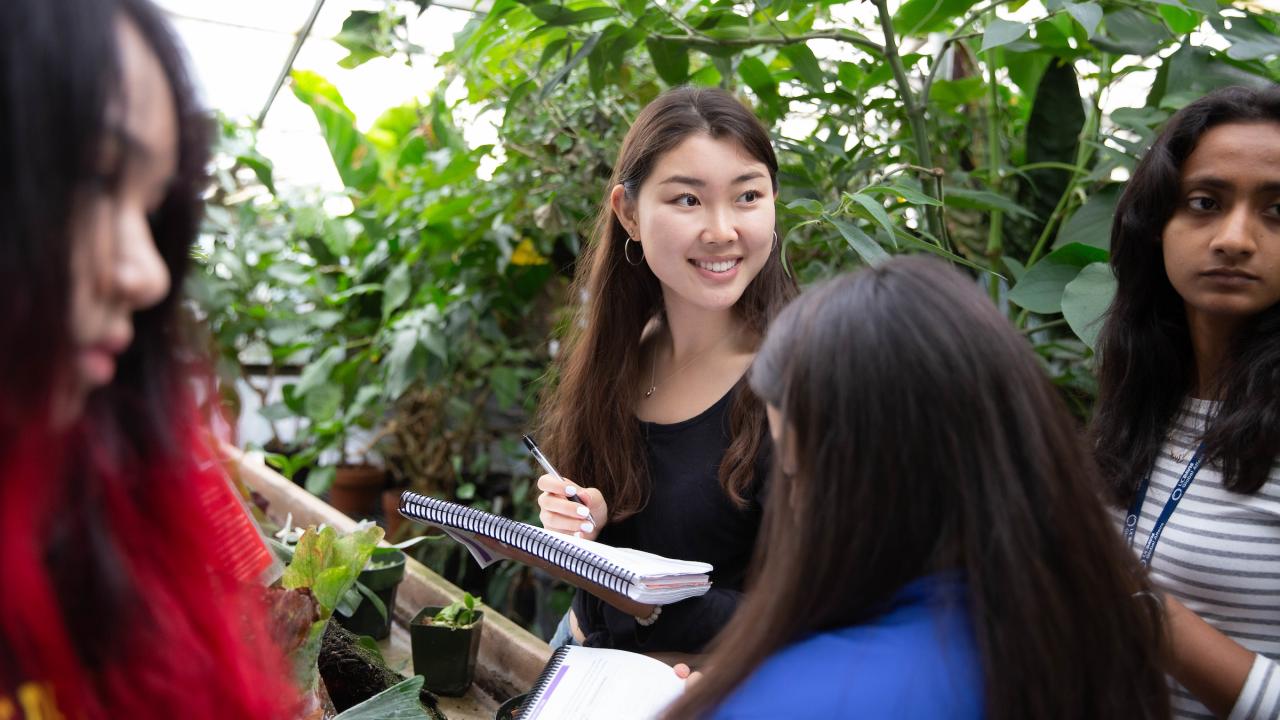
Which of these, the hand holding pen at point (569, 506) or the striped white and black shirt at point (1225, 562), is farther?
the hand holding pen at point (569, 506)

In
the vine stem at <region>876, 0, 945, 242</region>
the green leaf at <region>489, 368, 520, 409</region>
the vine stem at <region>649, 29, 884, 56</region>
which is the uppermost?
the vine stem at <region>649, 29, 884, 56</region>

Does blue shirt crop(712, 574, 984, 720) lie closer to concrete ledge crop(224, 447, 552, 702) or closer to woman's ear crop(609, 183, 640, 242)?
concrete ledge crop(224, 447, 552, 702)

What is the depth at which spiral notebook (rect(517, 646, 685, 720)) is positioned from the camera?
3.06 feet

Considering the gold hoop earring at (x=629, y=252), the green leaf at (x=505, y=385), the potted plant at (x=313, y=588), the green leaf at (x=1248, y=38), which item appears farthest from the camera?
the green leaf at (x=505, y=385)

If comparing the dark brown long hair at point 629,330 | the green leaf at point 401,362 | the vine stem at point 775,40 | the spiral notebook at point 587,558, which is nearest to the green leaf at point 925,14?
the vine stem at point 775,40

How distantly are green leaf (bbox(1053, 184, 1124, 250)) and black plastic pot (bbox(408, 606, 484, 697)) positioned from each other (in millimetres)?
987

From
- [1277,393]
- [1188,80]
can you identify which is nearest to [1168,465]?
[1277,393]

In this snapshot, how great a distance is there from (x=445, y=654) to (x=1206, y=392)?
985 millimetres

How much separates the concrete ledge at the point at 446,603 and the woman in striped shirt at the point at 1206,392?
0.80 meters

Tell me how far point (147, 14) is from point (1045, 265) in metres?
1.09

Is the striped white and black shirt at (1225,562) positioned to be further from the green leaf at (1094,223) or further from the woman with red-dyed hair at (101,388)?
the woman with red-dyed hair at (101,388)

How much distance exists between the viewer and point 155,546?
0.51 meters

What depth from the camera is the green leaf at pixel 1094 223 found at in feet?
4.34

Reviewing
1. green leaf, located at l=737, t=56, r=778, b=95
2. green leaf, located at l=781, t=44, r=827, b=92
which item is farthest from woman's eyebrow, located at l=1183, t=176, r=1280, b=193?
green leaf, located at l=737, t=56, r=778, b=95
